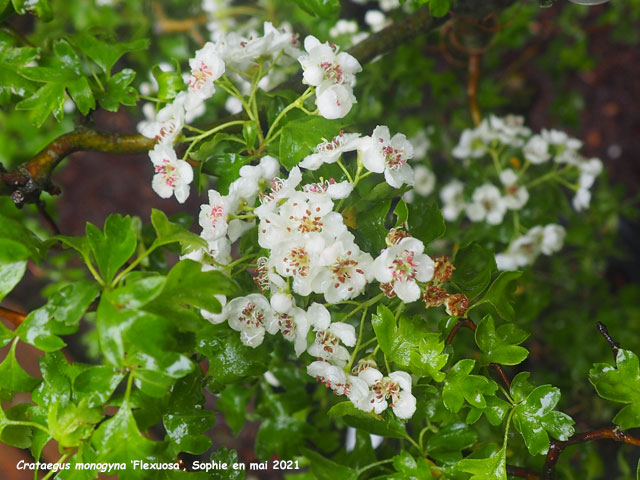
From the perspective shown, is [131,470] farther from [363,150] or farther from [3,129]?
[3,129]

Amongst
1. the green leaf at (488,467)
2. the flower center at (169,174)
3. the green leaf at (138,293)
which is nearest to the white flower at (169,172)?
the flower center at (169,174)

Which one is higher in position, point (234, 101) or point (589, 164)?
point (234, 101)

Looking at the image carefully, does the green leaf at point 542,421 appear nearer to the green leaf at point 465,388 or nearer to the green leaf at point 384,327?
the green leaf at point 465,388

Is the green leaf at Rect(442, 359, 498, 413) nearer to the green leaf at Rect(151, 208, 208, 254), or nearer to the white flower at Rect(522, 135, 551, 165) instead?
the green leaf at Rect(151, 208, 208, 254)

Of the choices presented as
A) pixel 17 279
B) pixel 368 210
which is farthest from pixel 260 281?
pixel 17 279

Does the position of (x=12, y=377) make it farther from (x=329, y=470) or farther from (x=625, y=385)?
(x=625, y=385)

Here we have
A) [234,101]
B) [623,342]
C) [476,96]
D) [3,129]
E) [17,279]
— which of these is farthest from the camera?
[3,129]
